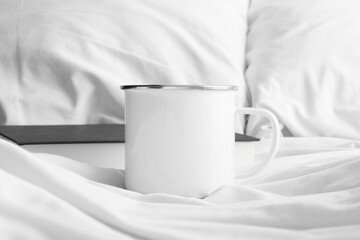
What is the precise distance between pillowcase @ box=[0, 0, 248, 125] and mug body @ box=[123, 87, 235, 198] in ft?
1.20

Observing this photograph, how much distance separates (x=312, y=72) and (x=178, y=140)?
0.46 m

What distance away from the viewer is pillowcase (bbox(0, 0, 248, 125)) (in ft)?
2.62

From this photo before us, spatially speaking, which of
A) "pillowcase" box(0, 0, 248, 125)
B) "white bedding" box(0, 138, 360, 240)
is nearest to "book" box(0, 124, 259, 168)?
"white bedding" box(0, 138, 360, 240)

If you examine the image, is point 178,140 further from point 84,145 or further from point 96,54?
point 96,54

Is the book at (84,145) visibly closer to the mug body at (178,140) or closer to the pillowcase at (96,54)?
the mug body at (178,140)

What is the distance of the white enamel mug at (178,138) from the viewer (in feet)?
1.42

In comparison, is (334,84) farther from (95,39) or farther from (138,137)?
→ (138,137)

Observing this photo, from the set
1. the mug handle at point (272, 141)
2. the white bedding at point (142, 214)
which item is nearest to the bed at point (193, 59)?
the mug handle at point (272, 141)

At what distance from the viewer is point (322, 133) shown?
0.83m

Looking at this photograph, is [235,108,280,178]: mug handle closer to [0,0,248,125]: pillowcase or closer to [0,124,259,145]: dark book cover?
[0,124,259,145]: dark book cover

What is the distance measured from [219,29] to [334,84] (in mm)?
192

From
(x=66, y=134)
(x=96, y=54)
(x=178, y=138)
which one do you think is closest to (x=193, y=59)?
(x=96, y=54)

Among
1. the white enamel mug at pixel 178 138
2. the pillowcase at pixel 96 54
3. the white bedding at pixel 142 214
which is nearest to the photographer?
the white bedding at pixel 142 214

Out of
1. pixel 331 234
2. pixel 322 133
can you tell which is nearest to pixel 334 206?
pixel 331 234
